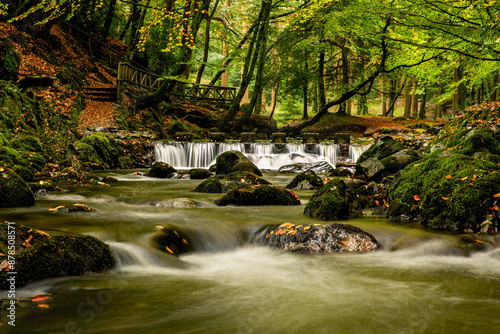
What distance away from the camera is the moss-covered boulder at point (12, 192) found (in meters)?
6.19

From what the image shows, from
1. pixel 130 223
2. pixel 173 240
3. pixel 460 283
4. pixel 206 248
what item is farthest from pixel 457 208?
pixel 130 223

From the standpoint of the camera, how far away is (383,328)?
2.71m

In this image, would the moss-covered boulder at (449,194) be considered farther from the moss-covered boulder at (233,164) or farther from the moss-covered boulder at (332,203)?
the moss-covered boulder at (233,164)

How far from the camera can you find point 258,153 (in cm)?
1723

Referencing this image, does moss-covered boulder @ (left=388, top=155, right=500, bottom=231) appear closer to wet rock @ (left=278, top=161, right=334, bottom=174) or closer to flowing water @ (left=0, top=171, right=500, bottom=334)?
flowing water @ (left=0, top=171, right=500, bottom=334)

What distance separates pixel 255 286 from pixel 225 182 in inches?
215

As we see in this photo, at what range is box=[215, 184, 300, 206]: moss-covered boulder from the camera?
7414 mm

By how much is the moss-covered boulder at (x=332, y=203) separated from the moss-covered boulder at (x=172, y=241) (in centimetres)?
227

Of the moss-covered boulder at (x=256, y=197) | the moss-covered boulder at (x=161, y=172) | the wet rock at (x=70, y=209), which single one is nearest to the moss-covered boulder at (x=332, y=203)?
the moss-covered boulder at (x=256, y=197)

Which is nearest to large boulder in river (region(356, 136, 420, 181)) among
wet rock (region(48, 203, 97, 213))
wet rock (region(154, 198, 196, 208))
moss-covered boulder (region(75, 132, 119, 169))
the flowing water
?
the flowing water

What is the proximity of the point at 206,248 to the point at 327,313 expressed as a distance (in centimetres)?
253

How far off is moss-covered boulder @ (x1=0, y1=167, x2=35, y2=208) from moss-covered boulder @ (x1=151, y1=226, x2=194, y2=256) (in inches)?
111

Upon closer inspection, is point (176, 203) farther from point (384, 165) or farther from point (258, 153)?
point (258, 153)

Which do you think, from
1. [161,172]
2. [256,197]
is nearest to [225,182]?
[256,197]
